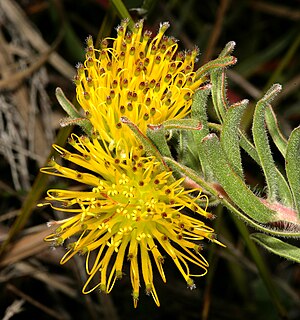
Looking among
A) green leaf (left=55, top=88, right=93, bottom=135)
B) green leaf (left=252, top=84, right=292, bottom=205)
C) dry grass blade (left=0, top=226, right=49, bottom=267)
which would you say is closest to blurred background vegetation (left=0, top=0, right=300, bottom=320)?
dry grass blade (left=0, top=226, right=49, bottom=267)

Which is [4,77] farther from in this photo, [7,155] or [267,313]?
[267,313]

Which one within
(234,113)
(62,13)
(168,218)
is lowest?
(168,218)

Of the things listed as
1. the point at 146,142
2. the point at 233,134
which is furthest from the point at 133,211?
the point at 233,134

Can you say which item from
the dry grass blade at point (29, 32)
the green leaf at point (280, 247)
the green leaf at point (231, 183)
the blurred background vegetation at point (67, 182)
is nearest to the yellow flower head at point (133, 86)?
the green leaf at point (231, 183)

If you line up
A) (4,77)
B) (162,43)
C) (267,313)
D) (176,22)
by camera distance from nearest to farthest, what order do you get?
(162,43) < (267,313) < (4,77) < (176,22)

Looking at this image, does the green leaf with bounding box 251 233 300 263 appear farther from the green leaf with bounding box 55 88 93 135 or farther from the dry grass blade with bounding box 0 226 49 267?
the dry grass blade with bounding box 0 226 49 267

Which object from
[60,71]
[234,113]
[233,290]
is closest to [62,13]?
[60,71]

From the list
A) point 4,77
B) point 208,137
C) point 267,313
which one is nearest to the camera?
point 208,137
